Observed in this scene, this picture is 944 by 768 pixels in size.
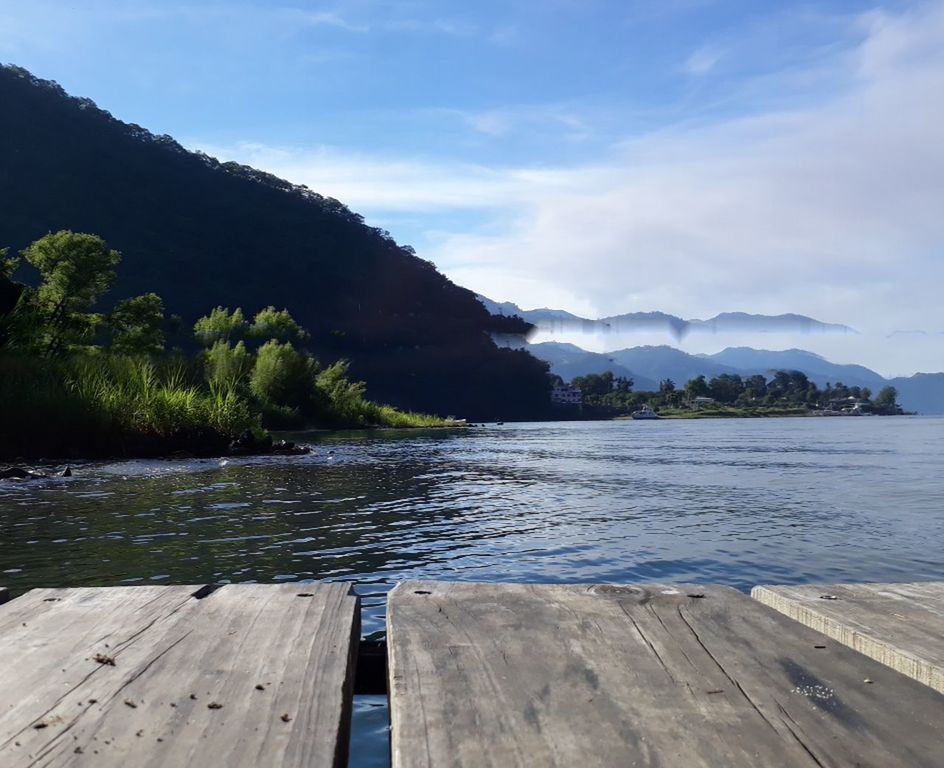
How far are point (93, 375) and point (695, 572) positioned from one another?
18620 millimetres

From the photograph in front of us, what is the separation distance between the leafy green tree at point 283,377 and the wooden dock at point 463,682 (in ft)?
147

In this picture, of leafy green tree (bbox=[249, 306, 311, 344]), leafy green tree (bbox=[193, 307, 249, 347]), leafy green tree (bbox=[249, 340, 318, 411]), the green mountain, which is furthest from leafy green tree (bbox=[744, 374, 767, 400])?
leafy green tree (bbox=[249, 340, 318, 411])

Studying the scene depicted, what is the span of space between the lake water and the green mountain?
74.3 m

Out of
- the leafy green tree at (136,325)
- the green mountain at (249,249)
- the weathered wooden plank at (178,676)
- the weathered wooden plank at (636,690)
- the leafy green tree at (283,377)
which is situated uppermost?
the green mountain at (249,249)

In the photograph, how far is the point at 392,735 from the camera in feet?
4.48

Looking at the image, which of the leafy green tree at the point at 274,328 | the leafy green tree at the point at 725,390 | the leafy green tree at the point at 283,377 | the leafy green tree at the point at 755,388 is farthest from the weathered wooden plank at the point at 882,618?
the leafy green tree at the point at 755,388

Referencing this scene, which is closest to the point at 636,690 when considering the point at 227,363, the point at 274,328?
the point at 227,363

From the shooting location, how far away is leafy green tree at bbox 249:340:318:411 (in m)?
46.7

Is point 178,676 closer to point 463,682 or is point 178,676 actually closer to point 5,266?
point 463,682

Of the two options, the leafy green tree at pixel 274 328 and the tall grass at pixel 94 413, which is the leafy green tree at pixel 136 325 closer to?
the tall grass at pixel 94 413

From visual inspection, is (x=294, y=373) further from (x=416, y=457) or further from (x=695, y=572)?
(x=695, y=572)

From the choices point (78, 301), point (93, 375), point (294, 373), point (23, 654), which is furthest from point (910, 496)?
point (294, 373)

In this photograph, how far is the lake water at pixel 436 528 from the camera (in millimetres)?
7203

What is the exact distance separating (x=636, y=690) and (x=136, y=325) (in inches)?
1544
